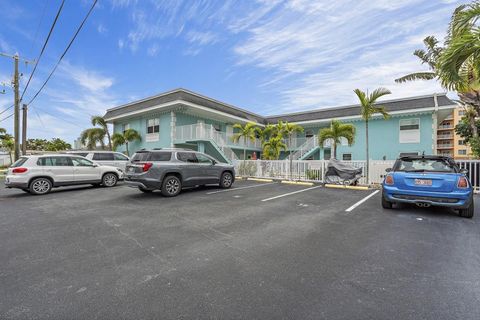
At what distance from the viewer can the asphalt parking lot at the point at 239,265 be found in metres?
2.15

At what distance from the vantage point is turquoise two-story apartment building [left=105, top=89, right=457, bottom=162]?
639 inches

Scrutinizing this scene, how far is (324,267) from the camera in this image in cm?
294

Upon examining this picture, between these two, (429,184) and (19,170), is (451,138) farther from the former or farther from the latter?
(19,170)

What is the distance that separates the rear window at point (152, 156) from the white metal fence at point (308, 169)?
24.3 feet

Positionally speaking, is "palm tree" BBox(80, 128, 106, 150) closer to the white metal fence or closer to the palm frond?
the white metal fence

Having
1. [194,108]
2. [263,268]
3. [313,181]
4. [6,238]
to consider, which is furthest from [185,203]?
A: [194,108]

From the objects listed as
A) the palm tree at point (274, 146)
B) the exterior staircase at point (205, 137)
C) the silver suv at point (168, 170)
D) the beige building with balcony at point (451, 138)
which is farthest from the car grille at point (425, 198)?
the beige building with balcony at point (451, 138)

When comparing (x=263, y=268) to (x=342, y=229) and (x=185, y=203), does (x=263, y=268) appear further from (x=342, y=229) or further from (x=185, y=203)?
(x=185, y=203)

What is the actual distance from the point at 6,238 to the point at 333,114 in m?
21.0

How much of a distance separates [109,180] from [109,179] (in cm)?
5

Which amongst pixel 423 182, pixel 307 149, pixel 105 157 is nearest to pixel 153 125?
pixel 105 157

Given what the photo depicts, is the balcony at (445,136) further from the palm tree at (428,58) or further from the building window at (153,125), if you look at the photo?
the building window at (153,125)

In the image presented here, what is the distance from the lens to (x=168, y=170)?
806 cm

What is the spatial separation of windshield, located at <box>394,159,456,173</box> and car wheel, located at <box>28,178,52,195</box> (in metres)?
12.7
